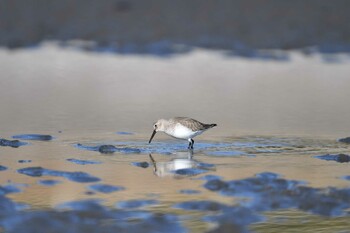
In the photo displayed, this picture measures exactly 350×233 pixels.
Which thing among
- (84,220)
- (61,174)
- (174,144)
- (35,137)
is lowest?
(84,220)

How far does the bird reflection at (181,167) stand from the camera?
12758mm

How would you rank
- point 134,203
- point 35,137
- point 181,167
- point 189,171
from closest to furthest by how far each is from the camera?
point 134,203, point 189,171, point 181,167, point 35,137

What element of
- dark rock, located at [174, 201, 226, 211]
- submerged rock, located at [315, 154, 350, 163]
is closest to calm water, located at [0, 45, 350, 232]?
dark rock, located at [174, 201, 226, 211]

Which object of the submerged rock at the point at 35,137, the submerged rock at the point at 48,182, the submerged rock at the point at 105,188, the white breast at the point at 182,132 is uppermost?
the white breast at the point at 182,132

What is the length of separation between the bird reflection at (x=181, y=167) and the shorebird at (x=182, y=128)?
82 centimetres

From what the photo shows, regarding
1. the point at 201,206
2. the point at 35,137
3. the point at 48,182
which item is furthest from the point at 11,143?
the point at 201,206

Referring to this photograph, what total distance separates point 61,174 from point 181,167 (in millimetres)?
1607

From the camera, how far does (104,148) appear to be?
14.2 m

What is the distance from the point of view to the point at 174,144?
1545cm

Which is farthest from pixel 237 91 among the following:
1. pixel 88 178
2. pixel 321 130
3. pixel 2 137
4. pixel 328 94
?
pixel 88 178

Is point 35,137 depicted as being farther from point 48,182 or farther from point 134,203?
point 134,203

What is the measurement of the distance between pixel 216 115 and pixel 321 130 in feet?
6.91

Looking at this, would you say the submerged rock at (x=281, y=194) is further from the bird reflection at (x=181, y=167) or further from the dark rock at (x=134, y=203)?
the dark rock at (x=134, y=203)

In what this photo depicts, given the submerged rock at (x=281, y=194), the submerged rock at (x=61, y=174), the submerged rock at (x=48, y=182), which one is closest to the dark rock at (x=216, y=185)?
the submerged rock at (x=281, y=194)
